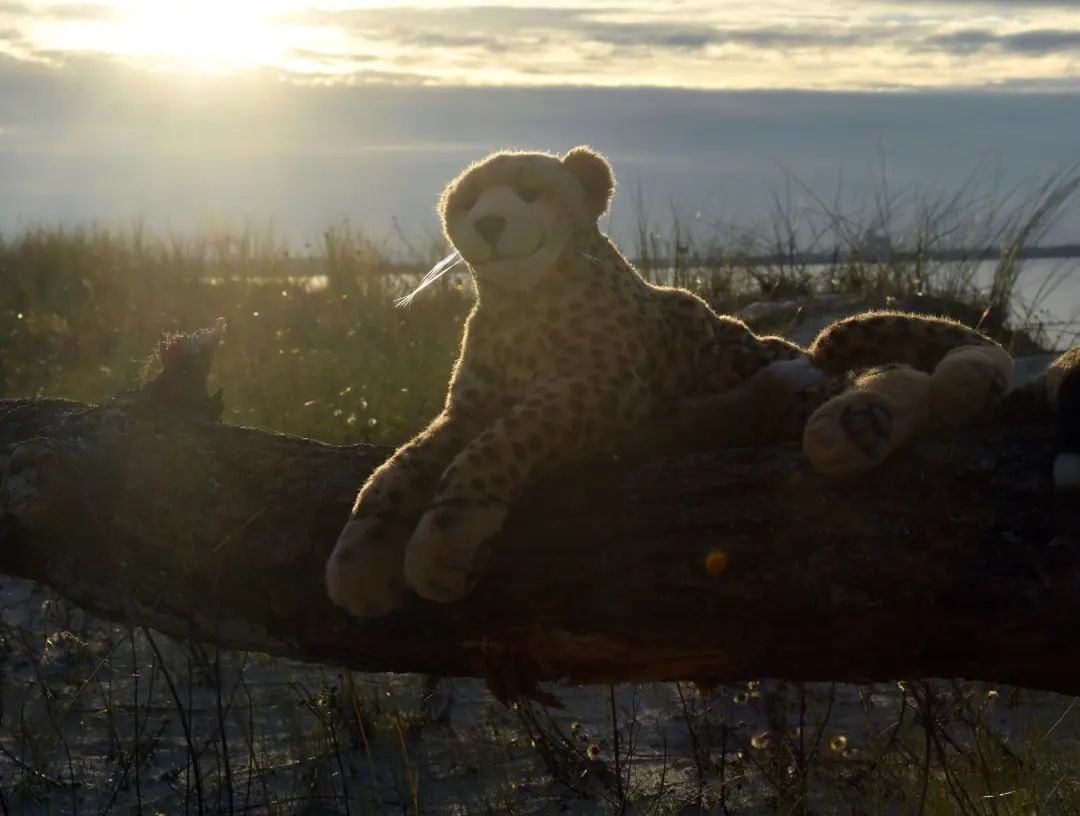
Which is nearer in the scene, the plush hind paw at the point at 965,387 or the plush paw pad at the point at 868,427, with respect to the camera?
the plush paw pad at the point at 868,427

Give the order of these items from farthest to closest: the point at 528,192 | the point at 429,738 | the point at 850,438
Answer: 1. the point at 429,738
2. the point at 528,192
3. the point at 850,438

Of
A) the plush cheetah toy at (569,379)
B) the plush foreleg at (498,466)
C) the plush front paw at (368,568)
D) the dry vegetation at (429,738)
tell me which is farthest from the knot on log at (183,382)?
the plush foreleg at (498,466)

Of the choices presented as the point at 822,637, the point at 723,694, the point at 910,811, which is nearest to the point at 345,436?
the point at 723,694

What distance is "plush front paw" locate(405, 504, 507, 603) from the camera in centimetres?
217

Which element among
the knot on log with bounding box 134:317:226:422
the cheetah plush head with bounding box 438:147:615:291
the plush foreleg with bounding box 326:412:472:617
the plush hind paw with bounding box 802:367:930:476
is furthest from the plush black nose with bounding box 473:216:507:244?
the knot on log with bounding box 134:317:226:422

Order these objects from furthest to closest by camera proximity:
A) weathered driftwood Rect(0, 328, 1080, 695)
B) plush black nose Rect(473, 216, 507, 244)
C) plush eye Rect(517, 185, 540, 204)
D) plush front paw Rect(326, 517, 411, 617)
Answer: plush eye Rect(517, 185, 540, 204)
plush black nose Rect(473, 216, 507, 244)
plush front paw Rect(326, 517, 411, 617)
weathered driftwood Rect(0, 328, 1080, 695)

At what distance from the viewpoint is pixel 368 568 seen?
7.48 ft

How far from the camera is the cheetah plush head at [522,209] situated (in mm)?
2529

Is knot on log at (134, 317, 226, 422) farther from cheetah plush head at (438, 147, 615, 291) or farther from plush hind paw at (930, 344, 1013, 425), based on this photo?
plush hind paw at (930, 344, 1013, 425)

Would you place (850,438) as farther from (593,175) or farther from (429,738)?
(429,738)

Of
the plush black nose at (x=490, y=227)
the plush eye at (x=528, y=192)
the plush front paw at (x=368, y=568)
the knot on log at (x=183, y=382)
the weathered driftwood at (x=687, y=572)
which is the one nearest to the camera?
the weathered driftwood at (x=687, y=572)

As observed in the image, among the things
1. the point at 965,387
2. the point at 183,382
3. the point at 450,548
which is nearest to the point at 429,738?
the point at 183,382

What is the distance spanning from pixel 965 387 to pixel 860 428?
0.30 metres

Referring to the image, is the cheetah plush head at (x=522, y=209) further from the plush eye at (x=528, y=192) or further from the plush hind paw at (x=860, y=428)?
the plush hind paw at (x=860, y=428)
